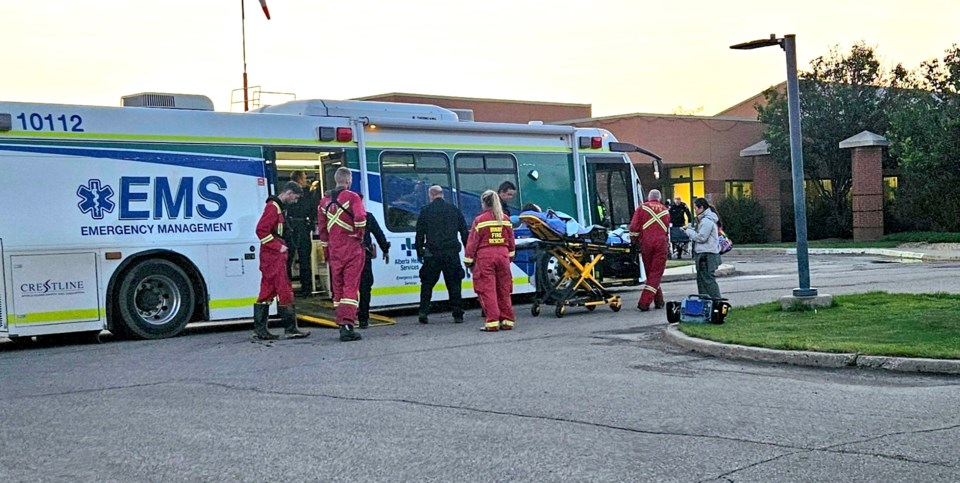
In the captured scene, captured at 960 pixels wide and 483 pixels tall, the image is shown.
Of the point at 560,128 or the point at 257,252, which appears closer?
the point at 257,252

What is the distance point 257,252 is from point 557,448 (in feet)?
29.4

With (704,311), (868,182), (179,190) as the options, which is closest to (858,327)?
(704,311)

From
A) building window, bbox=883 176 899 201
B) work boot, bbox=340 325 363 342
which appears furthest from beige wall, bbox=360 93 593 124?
work boot, bbox=340 325 363 342

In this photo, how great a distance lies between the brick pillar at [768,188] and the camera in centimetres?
4344

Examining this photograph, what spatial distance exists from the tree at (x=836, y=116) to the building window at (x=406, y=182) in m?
27.3

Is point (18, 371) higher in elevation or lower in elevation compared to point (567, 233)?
lower

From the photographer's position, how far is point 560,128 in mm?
19000

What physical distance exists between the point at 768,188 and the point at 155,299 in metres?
33.3

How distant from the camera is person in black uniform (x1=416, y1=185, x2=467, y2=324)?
49.9 feet

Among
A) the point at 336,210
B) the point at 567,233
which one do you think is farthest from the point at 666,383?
the point at 567,233

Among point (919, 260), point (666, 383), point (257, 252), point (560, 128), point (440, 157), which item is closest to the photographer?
point (666, 383)

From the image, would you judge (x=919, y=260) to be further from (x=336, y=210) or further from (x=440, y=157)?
(x=336, y=210)

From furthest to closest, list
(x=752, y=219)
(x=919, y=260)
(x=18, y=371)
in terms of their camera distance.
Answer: (x=752, y=219) < (x=919, y=260) < (x=18, y=371)

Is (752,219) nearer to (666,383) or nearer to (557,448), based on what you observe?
(666,383)
